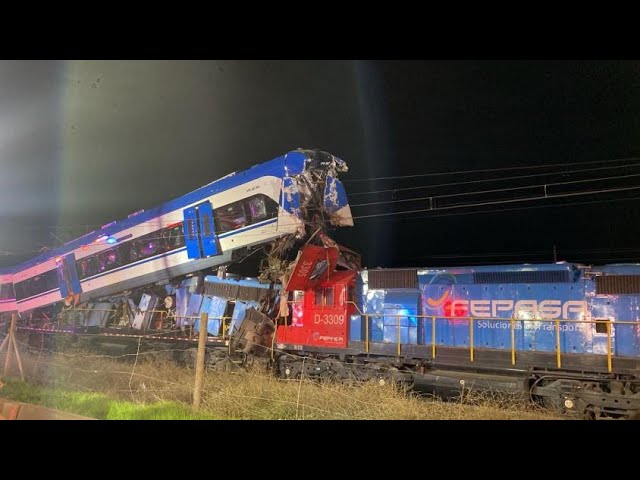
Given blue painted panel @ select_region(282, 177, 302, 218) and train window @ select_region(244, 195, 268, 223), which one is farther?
train window @ select_region(244, 195, 268, 223)

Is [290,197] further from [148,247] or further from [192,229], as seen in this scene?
[148,247]

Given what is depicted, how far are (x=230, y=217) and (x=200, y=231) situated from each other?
156 cm

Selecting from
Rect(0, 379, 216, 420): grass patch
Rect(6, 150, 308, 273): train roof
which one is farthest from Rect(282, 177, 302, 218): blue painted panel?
Rect(0, 379, 216, 420): grass patch

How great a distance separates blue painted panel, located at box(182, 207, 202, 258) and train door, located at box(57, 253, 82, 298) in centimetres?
837

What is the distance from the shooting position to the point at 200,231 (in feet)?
55.8

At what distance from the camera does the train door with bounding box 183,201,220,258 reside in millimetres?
16609

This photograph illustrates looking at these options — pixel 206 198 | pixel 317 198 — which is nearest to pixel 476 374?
pixel 317 198

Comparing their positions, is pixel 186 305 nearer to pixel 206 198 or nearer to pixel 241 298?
pixel 241 298

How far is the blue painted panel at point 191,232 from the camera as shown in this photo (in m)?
17.2

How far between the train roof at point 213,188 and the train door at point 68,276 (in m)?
0.45

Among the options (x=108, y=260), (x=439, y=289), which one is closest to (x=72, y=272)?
(x=108, y=260)

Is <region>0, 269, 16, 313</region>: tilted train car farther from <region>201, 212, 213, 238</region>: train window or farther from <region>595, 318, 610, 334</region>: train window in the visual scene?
<region>595, 318, 610, 334</region>: train window

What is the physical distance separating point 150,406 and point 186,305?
1018cm

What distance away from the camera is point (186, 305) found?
1883 centimetres
